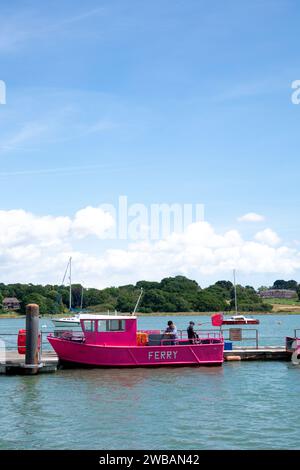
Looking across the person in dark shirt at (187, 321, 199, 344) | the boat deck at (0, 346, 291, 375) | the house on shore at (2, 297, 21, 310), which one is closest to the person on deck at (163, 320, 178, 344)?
the person in dark shirt at (187, 321, 199, 344)

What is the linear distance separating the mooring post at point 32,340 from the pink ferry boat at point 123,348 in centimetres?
204

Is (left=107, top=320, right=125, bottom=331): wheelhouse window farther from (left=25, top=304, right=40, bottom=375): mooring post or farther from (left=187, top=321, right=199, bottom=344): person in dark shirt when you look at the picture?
(left=25, top=304, right=40, bottom=375): mooring post

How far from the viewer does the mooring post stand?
3152 cm

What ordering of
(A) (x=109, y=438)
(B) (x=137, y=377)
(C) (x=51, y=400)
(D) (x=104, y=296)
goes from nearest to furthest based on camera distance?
(A) (x=109, y=438)
(C) (x=51, y=400)
(B) (x=137, y=377)
(D) (x=104, y=296)

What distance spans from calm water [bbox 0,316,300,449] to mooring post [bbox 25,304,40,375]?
692 mm

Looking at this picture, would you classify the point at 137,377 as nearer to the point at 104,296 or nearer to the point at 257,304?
the point at 104,296

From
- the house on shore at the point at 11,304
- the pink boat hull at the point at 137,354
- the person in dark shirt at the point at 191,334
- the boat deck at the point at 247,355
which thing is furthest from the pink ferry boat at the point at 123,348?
the house on shore at the point at 11,304

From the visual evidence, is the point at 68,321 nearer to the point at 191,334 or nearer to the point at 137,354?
the point at 191,334

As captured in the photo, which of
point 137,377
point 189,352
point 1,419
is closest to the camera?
point 1,419

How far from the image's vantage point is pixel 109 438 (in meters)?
20.5

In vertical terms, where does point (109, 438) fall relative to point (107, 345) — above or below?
below

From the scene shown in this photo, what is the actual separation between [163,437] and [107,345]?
12.8 metres

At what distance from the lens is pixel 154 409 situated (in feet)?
81.5
